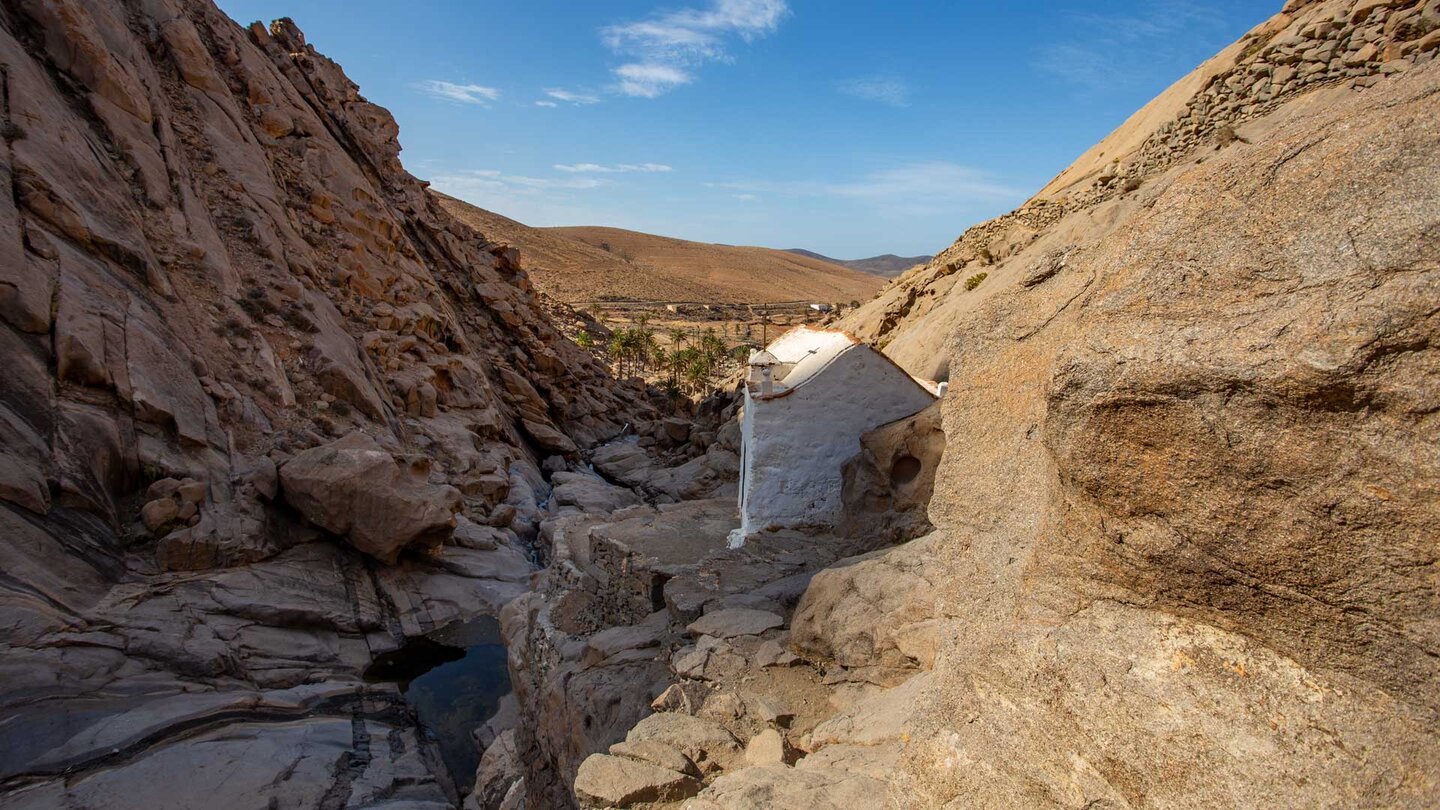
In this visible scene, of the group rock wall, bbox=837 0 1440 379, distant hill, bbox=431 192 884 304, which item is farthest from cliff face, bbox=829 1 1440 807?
distant hill, bbox=431 192 884 304

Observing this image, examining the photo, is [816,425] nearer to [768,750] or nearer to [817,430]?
[817,430]

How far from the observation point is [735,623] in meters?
8.27

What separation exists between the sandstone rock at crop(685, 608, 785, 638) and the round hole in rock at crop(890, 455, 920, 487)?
2.75 meters

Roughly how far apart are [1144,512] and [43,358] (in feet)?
58.7

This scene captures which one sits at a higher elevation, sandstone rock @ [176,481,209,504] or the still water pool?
sandstone rock @ [176,481,209,504]

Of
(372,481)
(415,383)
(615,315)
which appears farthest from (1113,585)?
(615,315)

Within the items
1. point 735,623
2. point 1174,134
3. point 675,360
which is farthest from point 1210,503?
point 675,360

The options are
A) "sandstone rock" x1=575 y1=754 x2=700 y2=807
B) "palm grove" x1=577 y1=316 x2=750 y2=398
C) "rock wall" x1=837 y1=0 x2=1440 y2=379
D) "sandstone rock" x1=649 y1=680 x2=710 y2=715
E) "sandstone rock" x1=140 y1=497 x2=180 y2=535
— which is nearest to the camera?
"sandstone rock" x1=575 y1=754 x2=700 y2=807

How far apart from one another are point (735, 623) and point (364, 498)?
463 inches

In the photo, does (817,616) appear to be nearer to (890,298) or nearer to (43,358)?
(43,358)

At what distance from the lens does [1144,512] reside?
3039 millimetres

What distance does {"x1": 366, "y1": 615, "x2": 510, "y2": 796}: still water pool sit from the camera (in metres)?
15.2

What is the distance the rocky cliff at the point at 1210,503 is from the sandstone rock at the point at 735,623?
3.20 meters

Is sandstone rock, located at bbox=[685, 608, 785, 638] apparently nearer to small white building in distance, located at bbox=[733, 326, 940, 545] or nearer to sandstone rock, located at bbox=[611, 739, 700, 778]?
sandstone rock, located at bbox=[611, 739, 700, 778]
